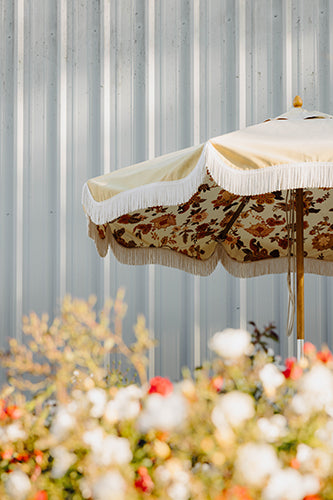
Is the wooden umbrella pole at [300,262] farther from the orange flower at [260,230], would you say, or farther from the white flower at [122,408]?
the white flower at [122,408]

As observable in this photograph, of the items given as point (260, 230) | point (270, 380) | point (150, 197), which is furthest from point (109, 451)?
point (260, 230)

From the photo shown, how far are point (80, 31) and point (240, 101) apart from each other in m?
1.25

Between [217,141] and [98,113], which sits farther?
[98,113]

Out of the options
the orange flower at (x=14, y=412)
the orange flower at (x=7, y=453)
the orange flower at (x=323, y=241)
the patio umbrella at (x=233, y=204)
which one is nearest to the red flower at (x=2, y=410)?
the orange flower at (x=14, y=412)

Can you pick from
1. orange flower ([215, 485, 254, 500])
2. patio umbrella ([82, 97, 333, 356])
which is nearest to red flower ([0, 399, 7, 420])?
orange flower ([215, 485, 254, 500])

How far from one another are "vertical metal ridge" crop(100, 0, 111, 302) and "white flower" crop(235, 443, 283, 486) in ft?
9.97

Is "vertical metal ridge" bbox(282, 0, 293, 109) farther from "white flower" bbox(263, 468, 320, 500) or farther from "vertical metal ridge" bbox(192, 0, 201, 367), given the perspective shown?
"white flower" bbox(263, 468, 320, 500)

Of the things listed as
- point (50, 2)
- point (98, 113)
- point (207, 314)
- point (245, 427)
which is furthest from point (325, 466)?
point (50, 2)

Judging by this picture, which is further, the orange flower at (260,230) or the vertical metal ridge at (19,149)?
the vertical metal ridge at (19,149)

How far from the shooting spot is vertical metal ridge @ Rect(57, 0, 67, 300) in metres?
3.81

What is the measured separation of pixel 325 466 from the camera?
74 cm

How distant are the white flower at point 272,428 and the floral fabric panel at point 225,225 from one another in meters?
1.73

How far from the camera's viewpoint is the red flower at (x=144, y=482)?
2.71ft

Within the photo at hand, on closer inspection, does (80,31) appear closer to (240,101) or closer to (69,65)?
(69,65)
